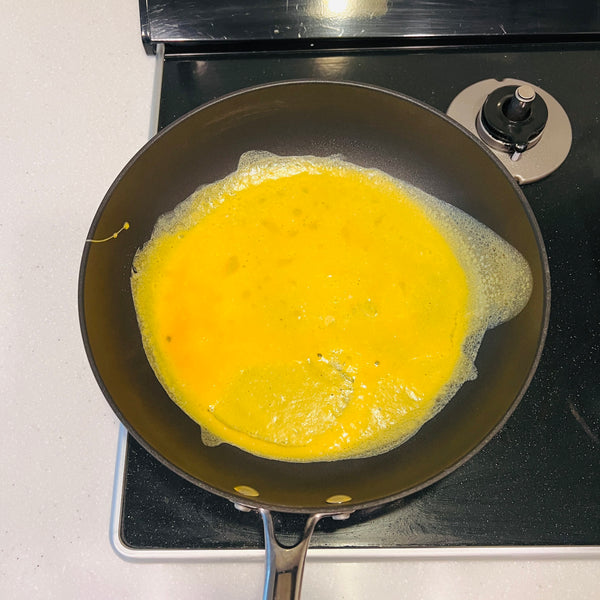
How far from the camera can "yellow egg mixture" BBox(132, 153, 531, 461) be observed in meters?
0.82

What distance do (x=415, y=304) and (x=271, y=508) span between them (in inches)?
14.9

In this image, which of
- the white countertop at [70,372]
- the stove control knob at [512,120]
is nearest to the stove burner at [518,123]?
the stove control knob at [512,120]

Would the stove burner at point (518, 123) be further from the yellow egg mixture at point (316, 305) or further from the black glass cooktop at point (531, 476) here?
the yellow egg mixture at point (316, 305)

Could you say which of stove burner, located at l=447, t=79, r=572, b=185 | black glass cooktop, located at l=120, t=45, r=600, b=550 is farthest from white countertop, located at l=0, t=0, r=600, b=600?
stove burner, located at l=447, t=79, r=572, b=185

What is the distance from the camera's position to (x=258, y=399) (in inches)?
32.2

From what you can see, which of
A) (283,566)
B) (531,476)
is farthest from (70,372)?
(531,476)

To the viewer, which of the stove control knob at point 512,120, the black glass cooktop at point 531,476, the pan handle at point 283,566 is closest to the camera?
the pan handle at point 283,566

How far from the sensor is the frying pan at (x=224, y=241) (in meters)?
0.69

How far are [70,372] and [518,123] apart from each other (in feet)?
2.43

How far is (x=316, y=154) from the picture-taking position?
0.94 m

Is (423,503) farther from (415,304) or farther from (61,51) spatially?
(61,51)

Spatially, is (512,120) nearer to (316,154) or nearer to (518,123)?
(518,123)

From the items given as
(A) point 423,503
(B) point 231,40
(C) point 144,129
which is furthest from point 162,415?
(B) point 231,40

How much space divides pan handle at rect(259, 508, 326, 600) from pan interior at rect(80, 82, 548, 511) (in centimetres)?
3
